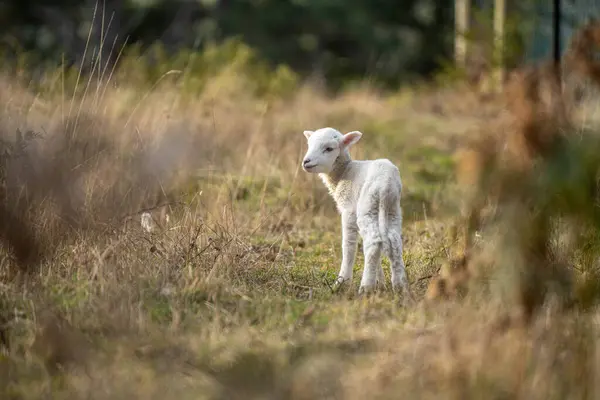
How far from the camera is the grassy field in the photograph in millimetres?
3418

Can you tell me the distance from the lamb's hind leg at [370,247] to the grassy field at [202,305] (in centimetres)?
9

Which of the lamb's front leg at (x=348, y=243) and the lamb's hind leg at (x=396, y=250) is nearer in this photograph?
the lamb's hind leg at (x=396, y=250)

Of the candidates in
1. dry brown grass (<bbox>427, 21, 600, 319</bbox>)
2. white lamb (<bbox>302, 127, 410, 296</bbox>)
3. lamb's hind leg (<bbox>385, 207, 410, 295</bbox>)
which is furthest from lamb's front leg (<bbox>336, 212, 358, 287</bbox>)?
dry brown grass (<bbox>427, 21, 600, 319</bbox>)

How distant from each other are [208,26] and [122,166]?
70.4ft

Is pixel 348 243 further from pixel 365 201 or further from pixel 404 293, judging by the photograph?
pixel 404 293

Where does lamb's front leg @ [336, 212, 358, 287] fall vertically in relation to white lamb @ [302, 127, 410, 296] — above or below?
below

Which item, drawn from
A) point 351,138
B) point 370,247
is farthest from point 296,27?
point 370,247

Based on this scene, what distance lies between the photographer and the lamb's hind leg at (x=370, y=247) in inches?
190

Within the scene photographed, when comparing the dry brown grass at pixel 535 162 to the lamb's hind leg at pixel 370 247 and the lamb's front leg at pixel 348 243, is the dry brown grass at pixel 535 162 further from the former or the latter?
the lamb's front leg at pixel 348 243

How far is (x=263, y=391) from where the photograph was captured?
3.39 m

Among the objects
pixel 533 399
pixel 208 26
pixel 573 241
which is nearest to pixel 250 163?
pixel 573 241

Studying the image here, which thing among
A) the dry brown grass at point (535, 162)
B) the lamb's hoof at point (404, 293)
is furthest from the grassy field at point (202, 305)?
the dry brown grass at point (535, 162)

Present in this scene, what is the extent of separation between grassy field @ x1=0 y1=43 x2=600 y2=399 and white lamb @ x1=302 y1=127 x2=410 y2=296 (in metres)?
0.17

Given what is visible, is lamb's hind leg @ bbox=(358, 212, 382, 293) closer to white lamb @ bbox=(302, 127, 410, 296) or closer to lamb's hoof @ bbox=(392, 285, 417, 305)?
white lamb @ bbox=(302, 127, 410, 296)
